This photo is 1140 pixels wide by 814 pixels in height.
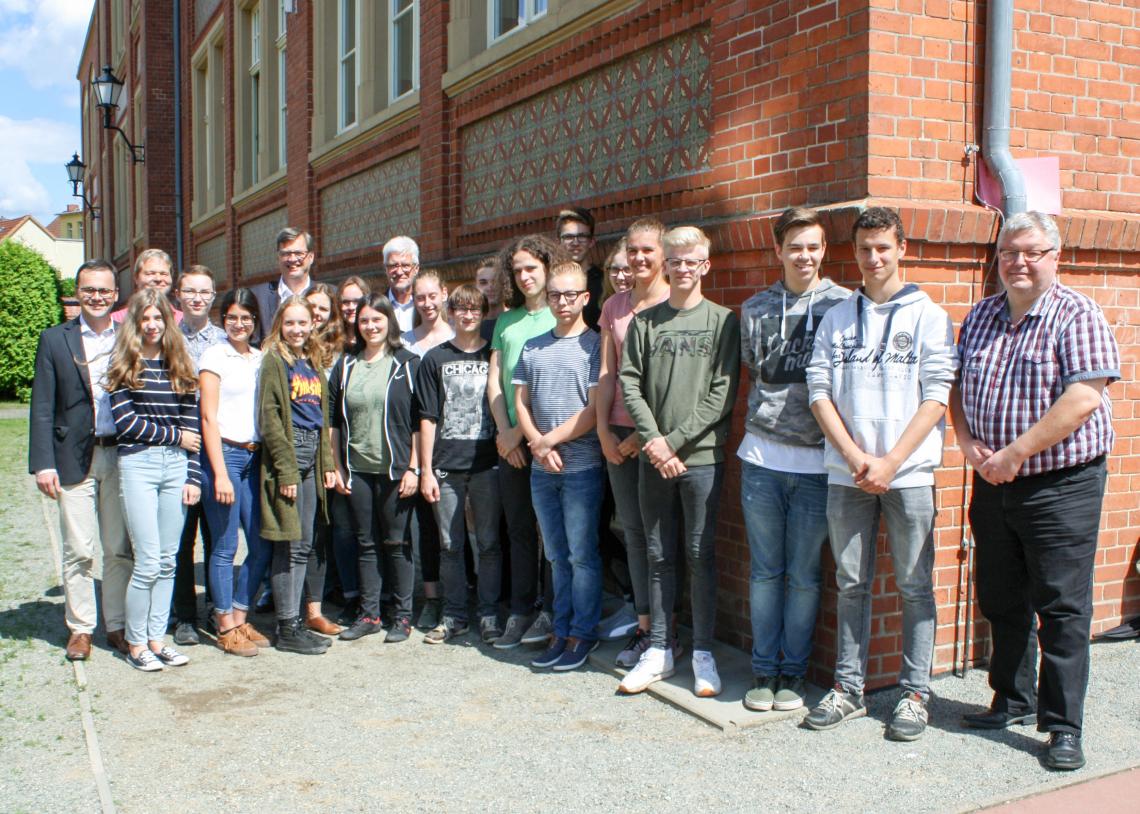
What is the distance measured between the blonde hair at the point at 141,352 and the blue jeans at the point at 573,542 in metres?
1.86

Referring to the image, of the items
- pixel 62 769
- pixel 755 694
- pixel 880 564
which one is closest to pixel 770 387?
pixel 880 564

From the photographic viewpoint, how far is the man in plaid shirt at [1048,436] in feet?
12.5

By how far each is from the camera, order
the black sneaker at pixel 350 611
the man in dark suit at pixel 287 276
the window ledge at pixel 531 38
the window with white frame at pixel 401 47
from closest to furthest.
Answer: the black sneaker at pixel 350 611 → the man in dark suit at pixel 287 276 → the window ledge at pixel 531 38 → the window with white frame at pixel 401 47

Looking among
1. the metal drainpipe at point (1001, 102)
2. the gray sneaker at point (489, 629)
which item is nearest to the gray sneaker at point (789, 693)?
the gray sneaker at point (489, 629)

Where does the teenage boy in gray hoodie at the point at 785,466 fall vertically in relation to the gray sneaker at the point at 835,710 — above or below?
above

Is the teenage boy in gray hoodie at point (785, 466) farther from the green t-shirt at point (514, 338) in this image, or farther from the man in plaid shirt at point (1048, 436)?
the green t-shirt at point (514, 338)

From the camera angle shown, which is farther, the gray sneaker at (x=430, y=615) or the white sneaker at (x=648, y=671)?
the gray sneaker at (x=430, y=615)

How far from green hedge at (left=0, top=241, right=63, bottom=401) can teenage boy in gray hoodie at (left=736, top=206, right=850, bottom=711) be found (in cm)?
2373

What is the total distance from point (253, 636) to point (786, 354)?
3.27 m

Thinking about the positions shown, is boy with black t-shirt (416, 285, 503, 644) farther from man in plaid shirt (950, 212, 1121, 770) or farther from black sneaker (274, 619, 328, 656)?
man in plaid shirt (950, 212, 1121, 770)

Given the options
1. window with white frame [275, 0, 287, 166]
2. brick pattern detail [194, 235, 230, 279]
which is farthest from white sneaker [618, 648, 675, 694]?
brick pattern detail [194, 235, 230, 279]

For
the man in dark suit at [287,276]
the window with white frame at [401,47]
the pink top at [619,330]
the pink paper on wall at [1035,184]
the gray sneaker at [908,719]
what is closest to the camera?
the gray sneaker at [908,719]

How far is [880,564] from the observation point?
15.2 ft

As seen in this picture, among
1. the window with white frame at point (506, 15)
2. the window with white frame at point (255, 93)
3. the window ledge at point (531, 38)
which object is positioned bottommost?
the window ledge at point (531, 38)
